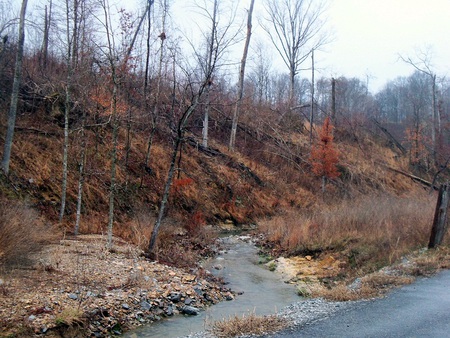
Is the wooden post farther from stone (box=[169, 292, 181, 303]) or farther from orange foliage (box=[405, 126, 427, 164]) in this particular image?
orange foliage (box=[405, 126, 427, 164])

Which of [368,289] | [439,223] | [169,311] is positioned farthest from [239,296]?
[439,223]

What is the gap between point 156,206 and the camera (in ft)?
67.4

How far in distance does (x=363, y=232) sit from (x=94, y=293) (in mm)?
10064

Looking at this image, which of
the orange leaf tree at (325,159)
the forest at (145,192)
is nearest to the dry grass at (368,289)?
the forest at (145,192)

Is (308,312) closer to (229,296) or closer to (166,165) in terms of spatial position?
(229,296)

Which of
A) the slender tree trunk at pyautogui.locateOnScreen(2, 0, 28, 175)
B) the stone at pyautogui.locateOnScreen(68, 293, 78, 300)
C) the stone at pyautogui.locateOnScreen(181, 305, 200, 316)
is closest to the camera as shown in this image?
the stone at pyautogui.locateOnScreen(68, 293, 78, 300)

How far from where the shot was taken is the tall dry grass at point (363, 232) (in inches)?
509

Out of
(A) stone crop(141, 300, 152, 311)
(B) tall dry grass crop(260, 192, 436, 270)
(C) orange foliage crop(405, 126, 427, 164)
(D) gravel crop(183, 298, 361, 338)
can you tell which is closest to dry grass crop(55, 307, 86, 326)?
(A) stone crop(141, 300, 152, 311)

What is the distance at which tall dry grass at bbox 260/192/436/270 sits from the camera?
12.9 m

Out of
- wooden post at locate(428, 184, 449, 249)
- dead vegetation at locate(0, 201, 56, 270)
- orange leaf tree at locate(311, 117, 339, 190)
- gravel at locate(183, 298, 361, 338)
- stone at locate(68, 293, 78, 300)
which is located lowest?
gravel at locate(183, 298, 361, 338)

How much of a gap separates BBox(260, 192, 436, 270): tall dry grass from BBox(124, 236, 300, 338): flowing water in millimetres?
1770

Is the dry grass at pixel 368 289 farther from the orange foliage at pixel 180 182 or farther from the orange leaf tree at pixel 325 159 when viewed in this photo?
the orange leaf tree at pixel 325 159

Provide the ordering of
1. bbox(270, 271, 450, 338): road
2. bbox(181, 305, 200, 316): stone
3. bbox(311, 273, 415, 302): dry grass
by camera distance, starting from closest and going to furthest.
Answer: bbox(270, 271, 450, 338): road
bbox(181, 305, 200, 316): stone
bbox(311, 273, 415, 302): dry grass

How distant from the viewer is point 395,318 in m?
7.36
